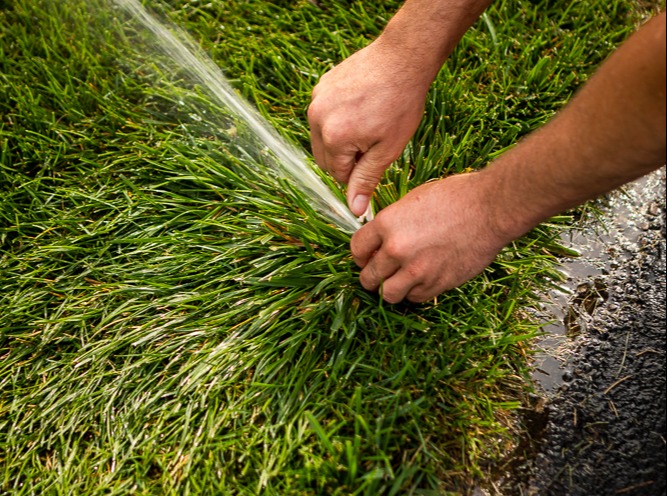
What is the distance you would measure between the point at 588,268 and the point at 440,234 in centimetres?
92

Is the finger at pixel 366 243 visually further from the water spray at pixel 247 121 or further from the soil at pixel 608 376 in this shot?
the soil at pixel 608 376

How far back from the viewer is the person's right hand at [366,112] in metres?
2.17

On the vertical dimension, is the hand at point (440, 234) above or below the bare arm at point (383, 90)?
below

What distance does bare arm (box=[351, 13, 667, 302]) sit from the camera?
1.43m

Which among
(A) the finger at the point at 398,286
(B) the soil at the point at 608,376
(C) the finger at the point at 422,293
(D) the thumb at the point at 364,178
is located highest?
(D) the thumb at the point at 364,178

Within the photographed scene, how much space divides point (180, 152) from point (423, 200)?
1.21m

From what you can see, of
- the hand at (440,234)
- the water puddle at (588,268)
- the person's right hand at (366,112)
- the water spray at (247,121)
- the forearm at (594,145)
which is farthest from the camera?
the water spray at (247,121)

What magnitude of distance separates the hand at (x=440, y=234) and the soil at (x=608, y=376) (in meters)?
0.58

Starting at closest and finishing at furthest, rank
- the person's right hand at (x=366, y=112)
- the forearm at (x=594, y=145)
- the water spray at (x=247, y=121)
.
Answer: the forearm at (x=594, y=145) → the person's right hand at (x=366, y=112) → the water spray at (x=247, y=121)

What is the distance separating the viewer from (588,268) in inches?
100

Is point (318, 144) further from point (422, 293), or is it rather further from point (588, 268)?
point (588, 268)

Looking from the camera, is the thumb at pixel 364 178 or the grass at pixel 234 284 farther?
the thumb at pixel 364 178

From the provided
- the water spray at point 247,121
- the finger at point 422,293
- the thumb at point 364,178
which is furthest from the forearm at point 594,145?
the water spray at point 247,121

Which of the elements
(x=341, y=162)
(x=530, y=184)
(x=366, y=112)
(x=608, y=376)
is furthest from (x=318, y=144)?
(x=608, y=376)
